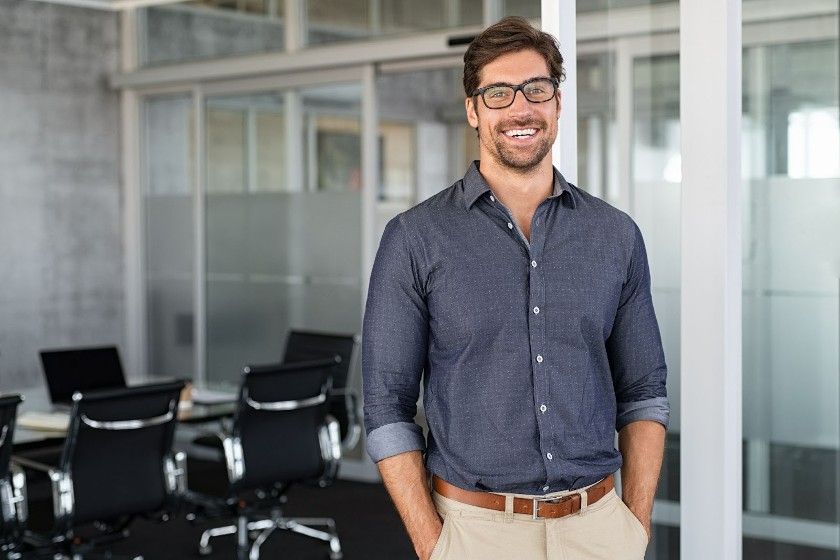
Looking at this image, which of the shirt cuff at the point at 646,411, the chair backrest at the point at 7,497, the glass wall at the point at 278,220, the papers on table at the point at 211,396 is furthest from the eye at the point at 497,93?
the glass wall at the point at 278,220

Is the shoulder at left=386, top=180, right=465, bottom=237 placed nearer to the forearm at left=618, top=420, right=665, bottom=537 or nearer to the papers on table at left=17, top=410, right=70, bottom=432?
the forearm at left=618, top=420, right=665, bottom=537

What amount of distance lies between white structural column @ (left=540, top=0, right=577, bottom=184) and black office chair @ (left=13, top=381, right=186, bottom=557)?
7.60ft

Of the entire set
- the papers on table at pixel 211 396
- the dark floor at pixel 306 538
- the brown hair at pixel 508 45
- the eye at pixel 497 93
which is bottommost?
the dark floor at pixel 306 538

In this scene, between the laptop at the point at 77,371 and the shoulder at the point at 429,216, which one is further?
the laptop at the point at 77,371

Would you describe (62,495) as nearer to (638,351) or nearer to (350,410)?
(350,410)

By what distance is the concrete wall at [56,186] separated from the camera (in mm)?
8047

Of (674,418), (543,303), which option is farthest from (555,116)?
(674,418)

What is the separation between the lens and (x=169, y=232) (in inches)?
339

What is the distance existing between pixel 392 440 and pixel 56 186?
683 centimetres

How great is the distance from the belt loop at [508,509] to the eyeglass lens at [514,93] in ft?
2.30

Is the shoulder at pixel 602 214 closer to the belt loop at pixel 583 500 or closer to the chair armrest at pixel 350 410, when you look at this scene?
the belt loop at pixel 583 500

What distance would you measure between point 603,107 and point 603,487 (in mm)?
1829

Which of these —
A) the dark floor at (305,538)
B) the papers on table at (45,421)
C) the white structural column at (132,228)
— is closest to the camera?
the papers on table at (45,421)

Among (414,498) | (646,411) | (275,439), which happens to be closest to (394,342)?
(414,498)
